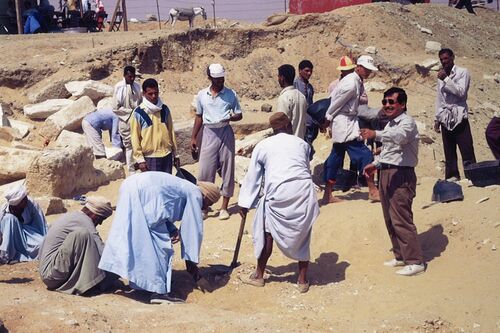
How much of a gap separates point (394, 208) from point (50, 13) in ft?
50.7

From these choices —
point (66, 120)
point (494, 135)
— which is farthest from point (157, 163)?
point (66, 120)

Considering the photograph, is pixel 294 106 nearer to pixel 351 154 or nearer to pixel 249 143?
pixel 351 154

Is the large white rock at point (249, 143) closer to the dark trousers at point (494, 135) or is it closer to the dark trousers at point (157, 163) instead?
the dark trousers at point (157, 163)

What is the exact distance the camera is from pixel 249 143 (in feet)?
33.5

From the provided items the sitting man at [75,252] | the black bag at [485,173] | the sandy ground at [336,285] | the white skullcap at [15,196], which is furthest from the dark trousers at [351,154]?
the white skullcap at [15,196]

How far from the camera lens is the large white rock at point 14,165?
9.72m

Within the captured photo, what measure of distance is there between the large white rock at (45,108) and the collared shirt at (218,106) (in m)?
5.30

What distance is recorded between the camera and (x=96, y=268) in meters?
5.79

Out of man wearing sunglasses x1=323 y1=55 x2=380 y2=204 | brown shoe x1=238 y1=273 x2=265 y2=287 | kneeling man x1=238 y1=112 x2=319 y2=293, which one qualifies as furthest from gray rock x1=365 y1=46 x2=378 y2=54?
brown shoe x1=238 y1=273 x2=265 y2=287

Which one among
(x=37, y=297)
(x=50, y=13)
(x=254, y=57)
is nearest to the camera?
(x=37, y=297)

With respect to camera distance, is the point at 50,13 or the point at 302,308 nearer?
the point at 302,308

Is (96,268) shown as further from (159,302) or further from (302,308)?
(302,308)

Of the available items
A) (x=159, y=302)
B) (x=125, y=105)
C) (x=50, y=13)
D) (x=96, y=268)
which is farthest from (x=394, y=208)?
(x=50, y=13)

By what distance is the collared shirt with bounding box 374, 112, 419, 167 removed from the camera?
19.8ft
